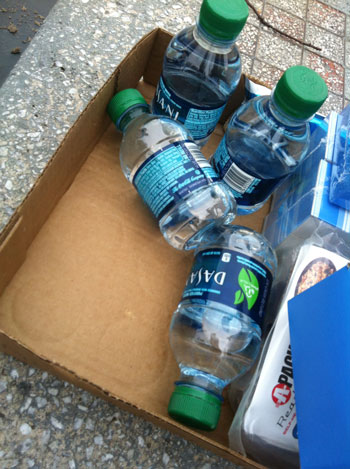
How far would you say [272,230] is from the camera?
0.89 meters

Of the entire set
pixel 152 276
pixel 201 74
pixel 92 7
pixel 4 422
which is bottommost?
pixel 4 422

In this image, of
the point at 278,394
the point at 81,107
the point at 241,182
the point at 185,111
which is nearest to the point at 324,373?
the point at 278,394

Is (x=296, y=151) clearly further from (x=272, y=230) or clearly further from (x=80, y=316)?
(x=80, y=316)

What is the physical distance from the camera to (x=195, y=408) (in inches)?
24.6

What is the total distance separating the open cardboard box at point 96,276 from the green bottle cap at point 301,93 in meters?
0.29

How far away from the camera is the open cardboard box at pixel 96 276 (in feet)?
2.30

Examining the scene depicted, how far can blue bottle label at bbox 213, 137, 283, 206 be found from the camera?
0.79 metres

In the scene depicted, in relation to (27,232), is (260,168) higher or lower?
higher

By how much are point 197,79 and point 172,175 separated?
23cm

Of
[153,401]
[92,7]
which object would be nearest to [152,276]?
[153,401]

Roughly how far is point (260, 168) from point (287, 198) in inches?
3.9

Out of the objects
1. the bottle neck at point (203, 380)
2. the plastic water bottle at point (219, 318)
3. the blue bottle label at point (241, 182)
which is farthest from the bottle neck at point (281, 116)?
the bottle neck at point (203, 380)

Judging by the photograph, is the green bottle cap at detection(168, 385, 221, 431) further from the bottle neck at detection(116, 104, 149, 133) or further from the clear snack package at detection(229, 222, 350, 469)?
the bottle neck at detection(116, 104, 149, 133)

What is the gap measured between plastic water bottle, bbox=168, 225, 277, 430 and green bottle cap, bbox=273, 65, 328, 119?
9.1 inches
